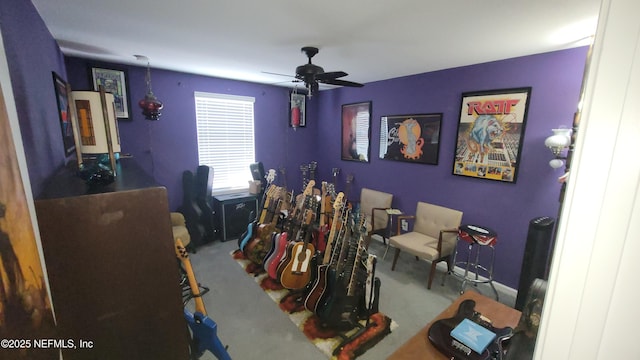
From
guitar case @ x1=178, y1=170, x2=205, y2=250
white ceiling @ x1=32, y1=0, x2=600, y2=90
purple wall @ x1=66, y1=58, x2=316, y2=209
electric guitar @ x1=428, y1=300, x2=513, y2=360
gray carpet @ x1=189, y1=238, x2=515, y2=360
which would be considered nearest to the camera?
electric guitar @ x1=428, y1=300, x2=513, y2=360

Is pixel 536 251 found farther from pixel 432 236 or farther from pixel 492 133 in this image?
pixel 492 133

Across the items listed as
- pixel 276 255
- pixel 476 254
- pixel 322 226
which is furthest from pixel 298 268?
pixel 476 254

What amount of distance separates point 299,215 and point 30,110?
227 cm

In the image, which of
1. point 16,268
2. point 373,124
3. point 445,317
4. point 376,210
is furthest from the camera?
point 373,124

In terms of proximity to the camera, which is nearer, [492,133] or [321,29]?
[321,29]

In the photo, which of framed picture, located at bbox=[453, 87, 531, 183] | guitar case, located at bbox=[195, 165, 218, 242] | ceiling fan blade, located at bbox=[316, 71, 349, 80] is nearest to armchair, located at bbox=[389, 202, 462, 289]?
framed picture, located at bbox=[453, 87, 531, 183]

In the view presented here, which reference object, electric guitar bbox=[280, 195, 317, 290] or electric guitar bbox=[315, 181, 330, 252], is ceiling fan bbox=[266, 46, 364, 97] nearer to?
electric guitar bbox=[315, 181, 330, 252]

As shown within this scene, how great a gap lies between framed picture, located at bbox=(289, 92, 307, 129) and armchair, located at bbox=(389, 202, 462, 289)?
2.38 meters

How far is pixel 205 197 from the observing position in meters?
3.49

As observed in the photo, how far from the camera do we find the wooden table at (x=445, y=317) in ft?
4.09

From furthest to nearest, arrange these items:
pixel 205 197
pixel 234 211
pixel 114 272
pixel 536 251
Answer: pixel 234 211 < pixel 205 197 < pixel 536 251 < pixel 114 272

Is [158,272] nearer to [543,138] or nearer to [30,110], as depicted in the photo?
[30,110]

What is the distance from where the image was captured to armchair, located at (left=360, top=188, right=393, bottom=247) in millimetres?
3533

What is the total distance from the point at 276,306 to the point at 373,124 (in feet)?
9.39
